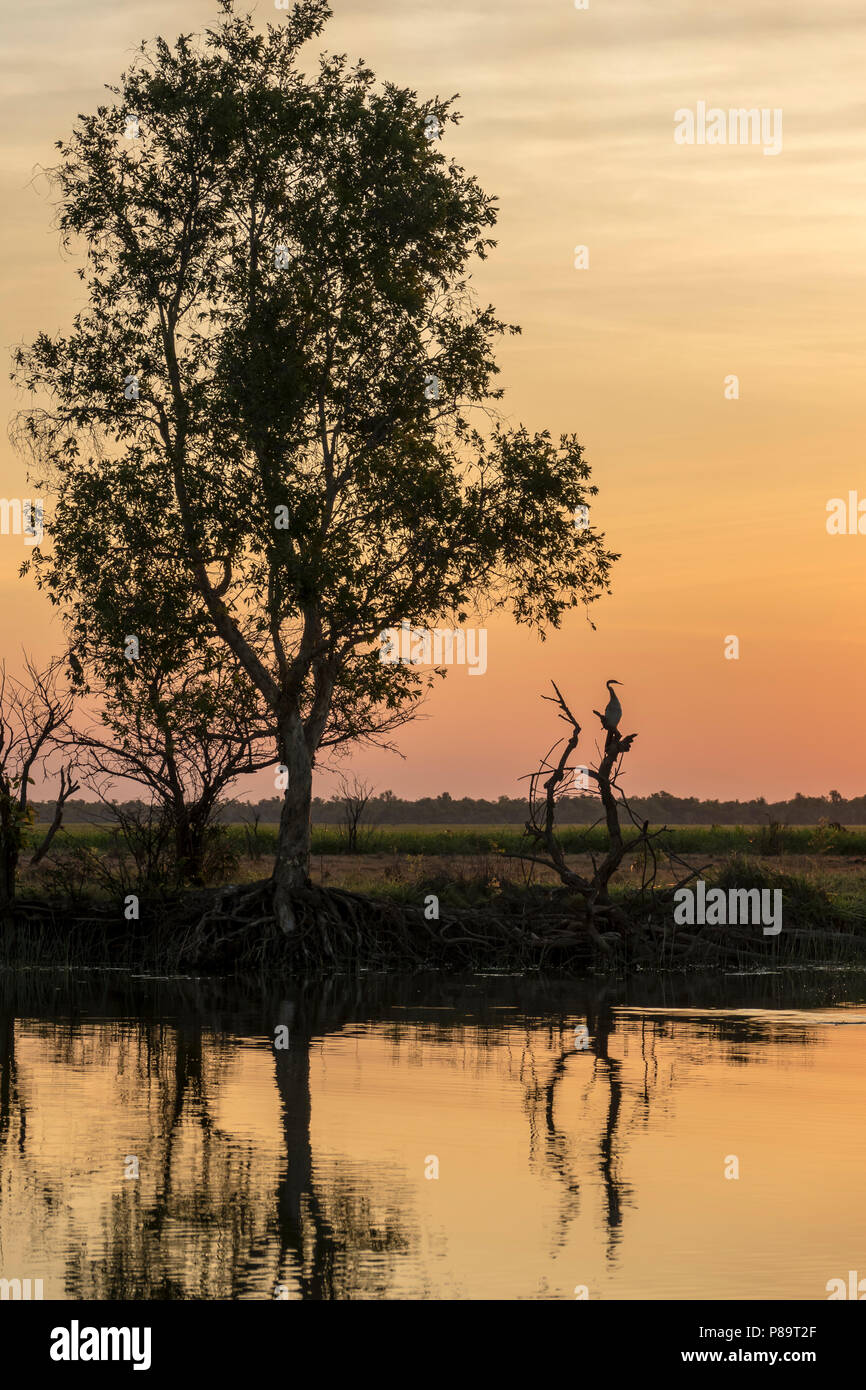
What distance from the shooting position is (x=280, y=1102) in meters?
15.8

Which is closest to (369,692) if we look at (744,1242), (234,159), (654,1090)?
(234,159)

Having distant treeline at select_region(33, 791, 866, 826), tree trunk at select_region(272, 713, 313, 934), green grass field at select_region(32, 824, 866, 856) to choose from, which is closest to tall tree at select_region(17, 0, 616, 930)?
tree trunk at select_region(272, 713, 313, 934)

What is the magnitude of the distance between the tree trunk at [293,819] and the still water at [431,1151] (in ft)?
21.3

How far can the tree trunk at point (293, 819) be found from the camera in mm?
30781

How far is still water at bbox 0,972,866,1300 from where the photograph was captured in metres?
10.0

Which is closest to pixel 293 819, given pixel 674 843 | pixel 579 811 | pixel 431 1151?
pixel 431 1151

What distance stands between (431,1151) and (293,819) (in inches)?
702

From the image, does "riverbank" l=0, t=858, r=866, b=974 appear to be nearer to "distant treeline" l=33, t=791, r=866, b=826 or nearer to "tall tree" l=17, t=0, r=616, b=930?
"tall tree" l=17, t=0, r=616, b=930

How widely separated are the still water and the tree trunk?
256 inches

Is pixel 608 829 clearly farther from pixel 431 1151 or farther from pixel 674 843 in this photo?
pixel 674 843

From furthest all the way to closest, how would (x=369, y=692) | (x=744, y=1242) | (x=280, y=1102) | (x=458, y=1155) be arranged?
(x=369, y=692), (x=280, y=1102), (x=458, y=1155), (x=744, y=1242)

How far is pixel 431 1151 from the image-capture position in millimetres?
13617

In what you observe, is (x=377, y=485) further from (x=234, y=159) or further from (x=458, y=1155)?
(x=458, y=1155)
